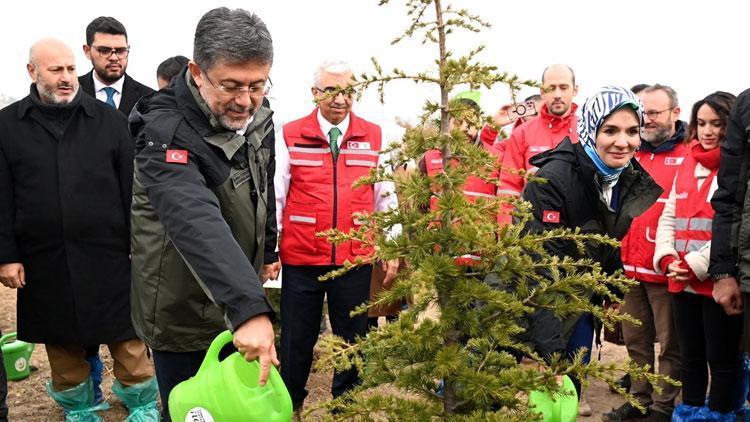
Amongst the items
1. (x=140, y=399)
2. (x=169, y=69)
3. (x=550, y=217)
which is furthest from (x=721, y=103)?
(x=140, y=399)

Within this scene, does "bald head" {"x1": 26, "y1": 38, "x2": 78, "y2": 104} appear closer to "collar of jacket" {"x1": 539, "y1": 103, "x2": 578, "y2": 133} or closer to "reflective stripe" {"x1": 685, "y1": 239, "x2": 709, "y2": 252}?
"collar of jacket" {"x1": 539, "y1": 103, "x2": 578, "y2": 133}

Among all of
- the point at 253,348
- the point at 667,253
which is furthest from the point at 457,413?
the point at 667,253

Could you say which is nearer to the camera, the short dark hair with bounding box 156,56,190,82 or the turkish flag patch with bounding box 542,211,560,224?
the turkish flag patch with bounding box 542,211,560,224

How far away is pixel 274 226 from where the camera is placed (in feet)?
12.4

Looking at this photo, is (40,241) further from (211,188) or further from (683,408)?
(683,408)

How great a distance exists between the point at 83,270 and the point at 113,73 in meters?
1.94

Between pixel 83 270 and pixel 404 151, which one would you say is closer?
pixel 404 151

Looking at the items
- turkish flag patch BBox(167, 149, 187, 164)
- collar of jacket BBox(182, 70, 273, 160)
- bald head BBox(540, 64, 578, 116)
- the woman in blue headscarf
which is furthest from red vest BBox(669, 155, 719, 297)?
turkish flag patch BBox(167, 149, 187, 164)

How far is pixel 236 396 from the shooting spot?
87.4 inches

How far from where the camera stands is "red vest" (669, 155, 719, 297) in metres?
4.59

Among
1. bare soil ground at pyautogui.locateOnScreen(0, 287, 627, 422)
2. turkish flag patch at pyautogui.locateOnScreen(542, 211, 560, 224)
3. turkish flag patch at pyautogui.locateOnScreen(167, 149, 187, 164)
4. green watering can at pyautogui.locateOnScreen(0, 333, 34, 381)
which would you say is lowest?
bare soil ground at pyautogui.locateOnScreen(0, 287, 627, 422)

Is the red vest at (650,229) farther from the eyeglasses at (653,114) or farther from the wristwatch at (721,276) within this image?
the wristwatch at (721,276)

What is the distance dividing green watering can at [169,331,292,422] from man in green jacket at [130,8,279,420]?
0.14 metres

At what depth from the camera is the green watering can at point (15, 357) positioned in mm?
5801
